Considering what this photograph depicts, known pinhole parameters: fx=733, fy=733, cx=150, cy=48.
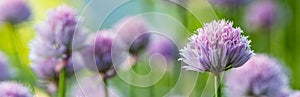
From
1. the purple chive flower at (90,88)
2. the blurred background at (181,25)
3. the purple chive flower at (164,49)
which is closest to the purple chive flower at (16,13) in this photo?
the blurred background at (181,25)

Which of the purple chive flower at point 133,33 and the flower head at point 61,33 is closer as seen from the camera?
the flower head at point 61,33

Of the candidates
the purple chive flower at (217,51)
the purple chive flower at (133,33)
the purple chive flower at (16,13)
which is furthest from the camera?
the purple chive flower at (16,13)

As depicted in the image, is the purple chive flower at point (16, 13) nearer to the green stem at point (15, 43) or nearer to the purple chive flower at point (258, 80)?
the green stem at point (15, 43)

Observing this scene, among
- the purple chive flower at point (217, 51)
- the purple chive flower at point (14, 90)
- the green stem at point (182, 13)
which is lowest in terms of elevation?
the purple chive flower at point (217, 51)

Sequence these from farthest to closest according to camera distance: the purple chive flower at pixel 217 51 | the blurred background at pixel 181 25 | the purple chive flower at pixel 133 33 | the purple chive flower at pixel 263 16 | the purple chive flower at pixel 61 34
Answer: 1. the purple chive flower at pixel 263 16
2. the blurred background at pixel 181 25
3. the purple chive flower at pixel 133 33
4. the purple chive flower at pixel 61 34
5. the purple chive flower at pixel 217 51

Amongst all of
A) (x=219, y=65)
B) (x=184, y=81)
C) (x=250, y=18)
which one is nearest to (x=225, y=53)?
(x=219, y=65)
